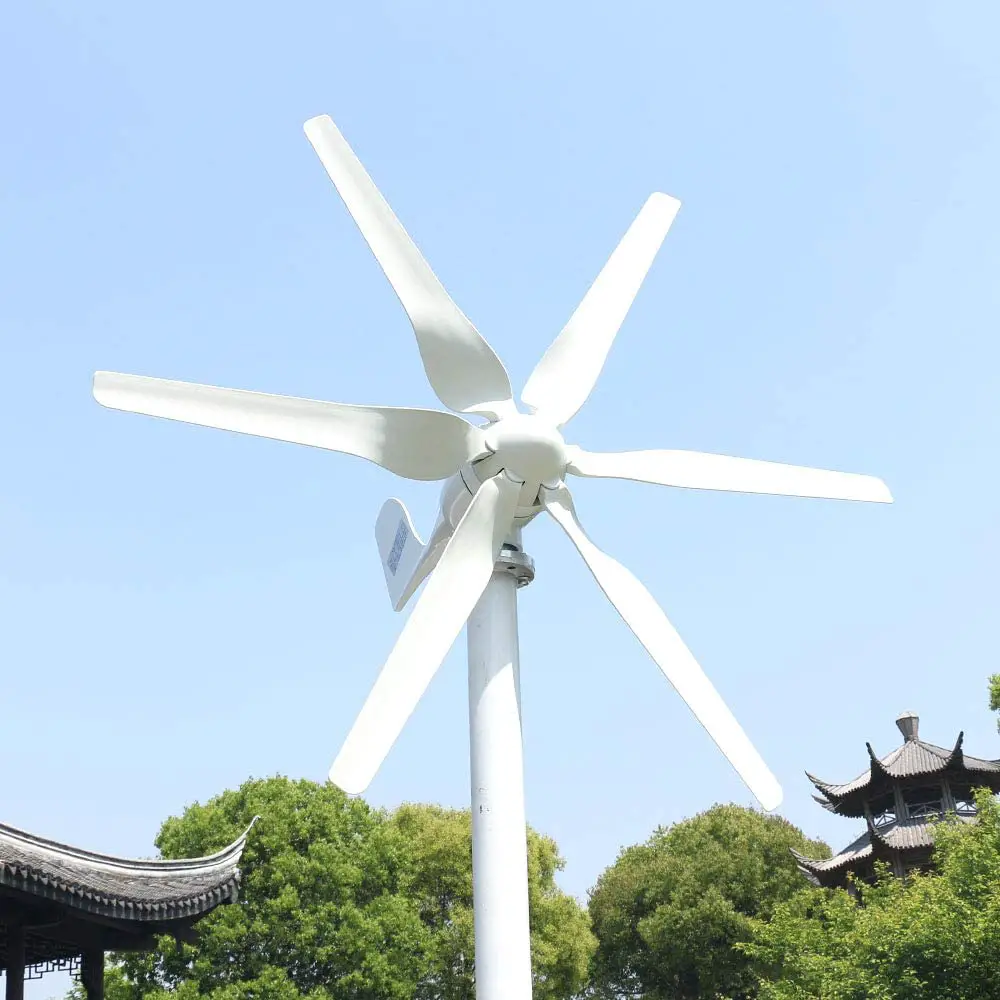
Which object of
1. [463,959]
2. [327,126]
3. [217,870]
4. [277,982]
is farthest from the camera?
[463,959]

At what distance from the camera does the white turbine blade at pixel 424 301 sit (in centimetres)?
1265

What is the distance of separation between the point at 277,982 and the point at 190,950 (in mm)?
2558

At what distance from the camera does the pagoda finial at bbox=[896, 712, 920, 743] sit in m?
43.1

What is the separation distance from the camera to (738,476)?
14.3 meters

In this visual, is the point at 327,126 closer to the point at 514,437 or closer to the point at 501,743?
the point at 514,437

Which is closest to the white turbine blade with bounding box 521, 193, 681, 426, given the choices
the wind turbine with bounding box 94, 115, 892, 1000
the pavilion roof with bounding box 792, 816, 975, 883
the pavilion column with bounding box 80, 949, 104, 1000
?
the wind turbine with bounding box 94, 115, 892, 1000

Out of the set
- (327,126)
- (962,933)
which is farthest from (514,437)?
(962,933)

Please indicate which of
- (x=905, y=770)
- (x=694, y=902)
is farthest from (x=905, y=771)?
(x=694, y=902)

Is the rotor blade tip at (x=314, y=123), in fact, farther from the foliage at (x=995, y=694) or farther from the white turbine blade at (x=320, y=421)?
the foliage at (x=995, y=694)

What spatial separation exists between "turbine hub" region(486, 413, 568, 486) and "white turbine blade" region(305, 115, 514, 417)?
1.25 ft

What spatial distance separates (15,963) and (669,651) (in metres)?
9.11

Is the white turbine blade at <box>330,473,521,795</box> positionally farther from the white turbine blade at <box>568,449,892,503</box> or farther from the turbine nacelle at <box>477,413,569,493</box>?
the white turbine blade at <box>568,449,892,503</box>

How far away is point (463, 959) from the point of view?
36.4m

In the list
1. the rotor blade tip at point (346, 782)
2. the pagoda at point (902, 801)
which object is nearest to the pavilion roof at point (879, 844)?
the pagoda at point (902, 801)
